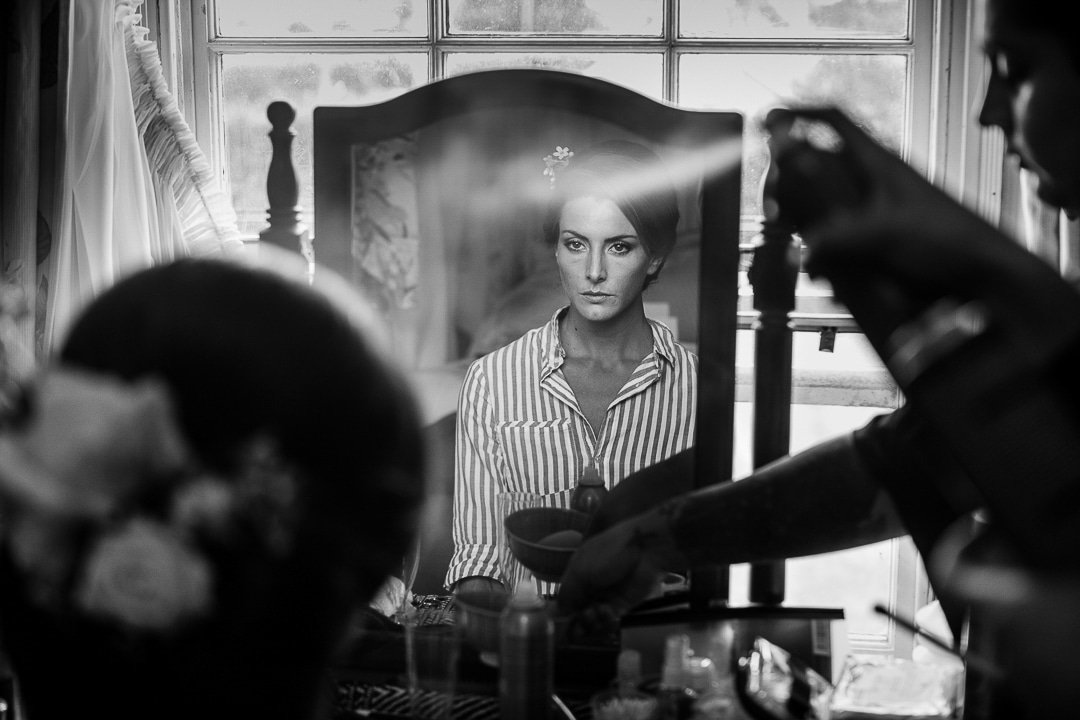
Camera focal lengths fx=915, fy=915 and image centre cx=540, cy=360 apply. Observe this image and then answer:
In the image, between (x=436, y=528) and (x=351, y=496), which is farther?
(x=436, y=528)

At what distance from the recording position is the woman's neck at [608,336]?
57.9 inches

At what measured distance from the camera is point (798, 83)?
2033 mm

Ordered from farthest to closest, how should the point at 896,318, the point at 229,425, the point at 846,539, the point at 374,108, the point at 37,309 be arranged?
the point at 37,309
the point at 374,108
the point at 846,539
the point at 896,318
the point at 229,425

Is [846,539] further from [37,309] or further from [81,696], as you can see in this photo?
[37,309]

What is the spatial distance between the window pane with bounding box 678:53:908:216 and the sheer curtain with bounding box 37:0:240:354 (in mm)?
1076

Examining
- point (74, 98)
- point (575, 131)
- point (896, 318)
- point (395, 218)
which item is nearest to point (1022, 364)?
point (896, 318)

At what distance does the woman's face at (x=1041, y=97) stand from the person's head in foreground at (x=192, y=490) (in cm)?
60

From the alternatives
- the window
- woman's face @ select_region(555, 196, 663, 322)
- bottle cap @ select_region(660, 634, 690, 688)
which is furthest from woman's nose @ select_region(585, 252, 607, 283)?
the window

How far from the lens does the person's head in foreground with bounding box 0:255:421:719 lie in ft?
1.99

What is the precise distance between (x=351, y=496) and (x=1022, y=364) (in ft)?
1.64

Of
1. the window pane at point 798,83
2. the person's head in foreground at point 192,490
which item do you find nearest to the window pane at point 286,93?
the window pane at point 798,83

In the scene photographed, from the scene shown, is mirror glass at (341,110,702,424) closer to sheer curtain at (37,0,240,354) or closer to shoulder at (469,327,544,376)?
shoulder at (469,327,544,376)

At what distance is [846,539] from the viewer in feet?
3.72

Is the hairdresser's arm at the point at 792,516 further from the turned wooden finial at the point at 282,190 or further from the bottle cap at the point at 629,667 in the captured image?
the turned wooden finial at the point at 282,190
